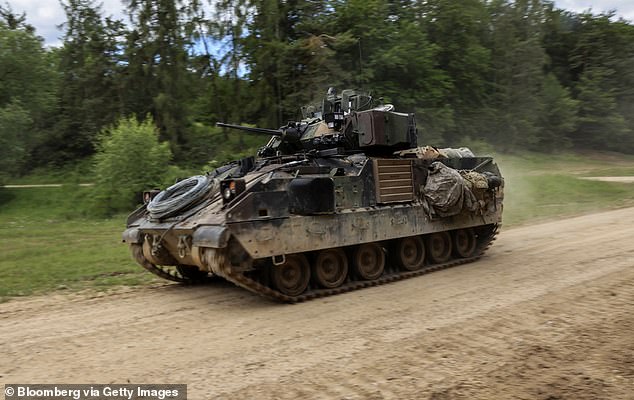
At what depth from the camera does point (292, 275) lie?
8.01m

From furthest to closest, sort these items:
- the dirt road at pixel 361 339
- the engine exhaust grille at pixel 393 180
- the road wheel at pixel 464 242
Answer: the road wheel at pixel 464 242 < the engine exhaust grille at pixel 393 180 < the dirt road at pixel 361 339

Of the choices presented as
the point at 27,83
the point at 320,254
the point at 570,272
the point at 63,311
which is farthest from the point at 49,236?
the point at 27,83

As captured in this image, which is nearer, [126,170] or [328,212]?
[328,212]

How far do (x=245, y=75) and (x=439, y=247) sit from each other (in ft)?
69.6

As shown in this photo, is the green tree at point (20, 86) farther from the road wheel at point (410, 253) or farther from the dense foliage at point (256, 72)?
the road wheel at point (410, 253)

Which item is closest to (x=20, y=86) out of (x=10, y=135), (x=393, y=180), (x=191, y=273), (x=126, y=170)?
(x=10, y=135)

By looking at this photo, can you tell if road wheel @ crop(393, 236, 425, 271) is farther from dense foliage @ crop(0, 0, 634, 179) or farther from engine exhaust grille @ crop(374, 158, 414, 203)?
dense foliage @ crop(0, 0, 634, 179)

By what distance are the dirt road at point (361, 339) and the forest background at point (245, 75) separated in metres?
15.9

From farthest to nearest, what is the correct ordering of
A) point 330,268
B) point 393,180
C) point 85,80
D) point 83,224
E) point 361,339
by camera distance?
1. point 85,80
2. point 83,224
3. point 393,180
4. point 330,268
5. point 361,339

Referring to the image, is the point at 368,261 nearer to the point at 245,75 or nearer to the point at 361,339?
the point at 361,339

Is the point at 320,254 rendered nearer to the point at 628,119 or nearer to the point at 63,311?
the point at 63,311

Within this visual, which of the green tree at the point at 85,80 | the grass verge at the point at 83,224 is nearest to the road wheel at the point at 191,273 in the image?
the grass verge at the point at 83,224

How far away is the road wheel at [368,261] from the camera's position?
29.0 ft

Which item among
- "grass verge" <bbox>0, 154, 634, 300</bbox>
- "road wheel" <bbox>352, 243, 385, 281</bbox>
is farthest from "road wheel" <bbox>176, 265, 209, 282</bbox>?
"road wheel" <bbox>352, 243, 385, 281</bbox>
